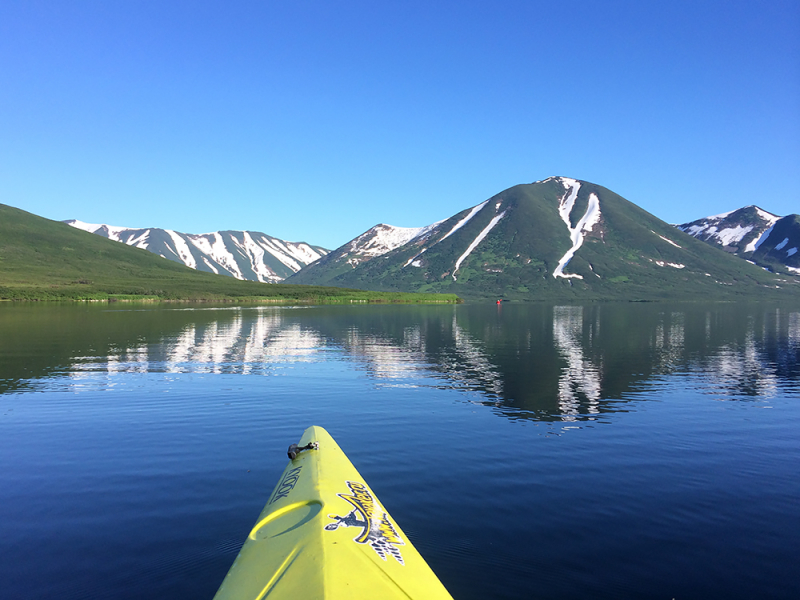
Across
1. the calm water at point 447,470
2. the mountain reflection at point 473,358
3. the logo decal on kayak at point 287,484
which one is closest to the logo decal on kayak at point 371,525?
the logo decal on kayak at point 287,484

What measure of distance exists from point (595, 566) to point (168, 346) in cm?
5148

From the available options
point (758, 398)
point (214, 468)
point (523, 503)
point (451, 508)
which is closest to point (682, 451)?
point (523, 503)

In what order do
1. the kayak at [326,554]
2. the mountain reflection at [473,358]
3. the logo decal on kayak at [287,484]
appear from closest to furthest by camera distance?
the kayak at [326,554], the logo decal on kayak at [287,484], the mountain reflection at [473,358]

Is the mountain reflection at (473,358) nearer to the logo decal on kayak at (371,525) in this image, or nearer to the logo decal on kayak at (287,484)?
the logo decal on kayak at (287,484)

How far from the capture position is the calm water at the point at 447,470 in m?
10.9

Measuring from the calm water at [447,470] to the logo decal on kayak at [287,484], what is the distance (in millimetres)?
1458

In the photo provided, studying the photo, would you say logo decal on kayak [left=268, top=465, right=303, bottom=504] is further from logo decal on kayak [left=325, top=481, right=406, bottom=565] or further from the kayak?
logo decal on kayak [left=325, top=481, right=406, bottom=565]

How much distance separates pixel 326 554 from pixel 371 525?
1.67m

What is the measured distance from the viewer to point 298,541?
8.78 m

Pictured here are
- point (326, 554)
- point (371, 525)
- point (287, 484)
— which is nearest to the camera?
point (326, 554)

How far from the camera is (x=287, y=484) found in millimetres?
12172

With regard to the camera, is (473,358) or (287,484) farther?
(473,358)

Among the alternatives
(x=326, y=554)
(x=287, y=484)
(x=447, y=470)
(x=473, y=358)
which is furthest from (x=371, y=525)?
(x=473, y=358)

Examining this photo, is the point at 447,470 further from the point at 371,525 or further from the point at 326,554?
the point at 326,554
